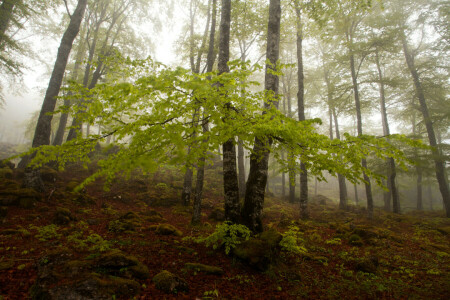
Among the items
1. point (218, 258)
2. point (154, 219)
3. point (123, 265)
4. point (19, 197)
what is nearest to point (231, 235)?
point (218, 258)

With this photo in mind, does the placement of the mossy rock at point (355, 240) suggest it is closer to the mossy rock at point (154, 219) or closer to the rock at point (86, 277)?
the rock at point (86, 277)

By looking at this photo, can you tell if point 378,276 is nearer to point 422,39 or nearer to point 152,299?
point 152,299

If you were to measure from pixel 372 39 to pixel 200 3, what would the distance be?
12276 mm

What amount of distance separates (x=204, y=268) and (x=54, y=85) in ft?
32.8

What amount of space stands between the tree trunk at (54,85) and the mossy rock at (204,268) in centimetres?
813

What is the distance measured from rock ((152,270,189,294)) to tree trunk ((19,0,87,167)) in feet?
26.4

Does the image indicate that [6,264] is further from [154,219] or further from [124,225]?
[154,219]

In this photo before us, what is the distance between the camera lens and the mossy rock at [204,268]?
430 cm

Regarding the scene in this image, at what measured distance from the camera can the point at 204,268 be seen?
4.34 meters

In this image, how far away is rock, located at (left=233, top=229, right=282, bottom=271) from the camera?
4551 mm

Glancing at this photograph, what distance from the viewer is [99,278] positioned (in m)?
3.29

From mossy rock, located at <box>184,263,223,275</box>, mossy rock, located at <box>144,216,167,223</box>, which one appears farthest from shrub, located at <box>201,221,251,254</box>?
mossy rock, located at <box>144,216,167,223</box>

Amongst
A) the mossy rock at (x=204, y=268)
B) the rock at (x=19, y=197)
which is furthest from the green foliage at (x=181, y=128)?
the rock at (x=19, y=197)

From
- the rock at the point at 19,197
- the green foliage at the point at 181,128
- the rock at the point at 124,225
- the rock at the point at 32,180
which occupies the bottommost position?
the rock at the point at 124,225
